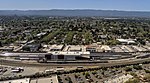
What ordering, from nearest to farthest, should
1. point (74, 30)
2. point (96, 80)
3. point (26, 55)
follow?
1. point (96, 80)
2. point (26, 55)
3. point (74, 30)

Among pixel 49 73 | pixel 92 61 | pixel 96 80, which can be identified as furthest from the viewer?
pixel 92 61

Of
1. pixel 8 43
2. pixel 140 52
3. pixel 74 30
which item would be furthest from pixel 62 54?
pixel 74 30

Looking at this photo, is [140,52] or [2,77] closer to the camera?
[2,77]

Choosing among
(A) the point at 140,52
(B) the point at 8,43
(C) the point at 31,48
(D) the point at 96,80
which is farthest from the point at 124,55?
(B) the point at 8,43

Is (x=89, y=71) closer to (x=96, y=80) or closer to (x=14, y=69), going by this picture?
(x=96, y=80)

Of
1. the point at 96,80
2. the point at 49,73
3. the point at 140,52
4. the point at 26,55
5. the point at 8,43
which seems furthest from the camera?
the point at 8,43

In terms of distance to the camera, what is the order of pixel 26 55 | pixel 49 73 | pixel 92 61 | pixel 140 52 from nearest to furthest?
pixel 49 73
pixel 92 61
pixel 26 55
pixel 140 52

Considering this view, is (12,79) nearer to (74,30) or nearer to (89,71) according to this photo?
(89,71)

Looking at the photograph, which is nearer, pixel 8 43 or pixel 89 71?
pixel 89 71
